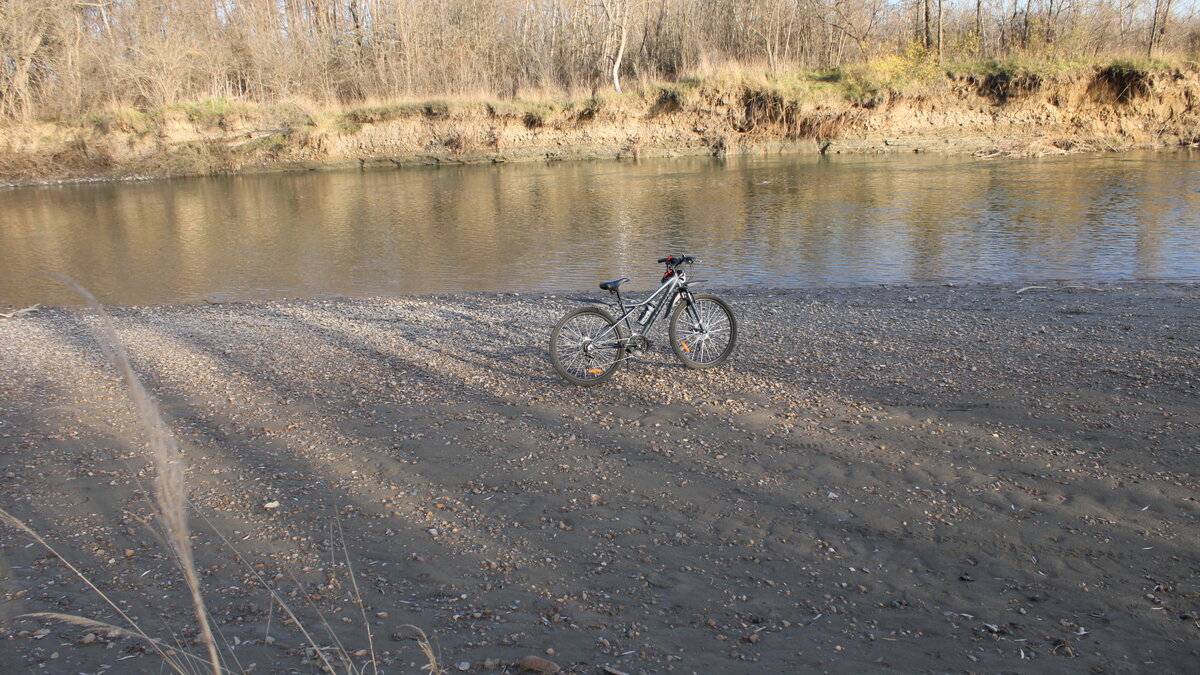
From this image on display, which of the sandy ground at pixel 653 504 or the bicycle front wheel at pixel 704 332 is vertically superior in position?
the bicycle front wheel at pixel 704 332

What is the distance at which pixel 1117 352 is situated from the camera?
25.8 ft

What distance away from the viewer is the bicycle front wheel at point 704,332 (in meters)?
7.72

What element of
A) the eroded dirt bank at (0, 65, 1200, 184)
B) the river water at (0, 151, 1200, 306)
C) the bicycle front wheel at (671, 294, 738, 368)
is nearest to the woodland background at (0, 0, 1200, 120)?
the eroded dirt bank at (0, 65, 1200, 184)

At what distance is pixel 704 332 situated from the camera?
7.80 metres

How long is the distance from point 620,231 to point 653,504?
50.3 feet

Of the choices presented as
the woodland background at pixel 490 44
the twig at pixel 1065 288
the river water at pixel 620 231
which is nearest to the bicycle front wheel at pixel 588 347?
the river water at pixel 620 231

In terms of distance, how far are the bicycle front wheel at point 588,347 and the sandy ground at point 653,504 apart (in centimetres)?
25

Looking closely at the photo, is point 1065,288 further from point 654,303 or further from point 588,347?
point 588,347

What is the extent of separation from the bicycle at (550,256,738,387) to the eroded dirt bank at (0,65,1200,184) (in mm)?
33486

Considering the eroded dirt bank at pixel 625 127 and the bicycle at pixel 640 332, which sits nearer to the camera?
the bicycle at pixel 640 332

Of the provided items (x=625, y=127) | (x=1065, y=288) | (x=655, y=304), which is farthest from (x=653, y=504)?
(x=625, y=127)

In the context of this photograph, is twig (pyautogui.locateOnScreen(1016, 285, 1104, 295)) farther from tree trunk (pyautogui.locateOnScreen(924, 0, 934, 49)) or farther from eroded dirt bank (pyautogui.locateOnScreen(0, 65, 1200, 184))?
tree trunk (pyautogui.locateOnScreen(924, 0, 934, 49))

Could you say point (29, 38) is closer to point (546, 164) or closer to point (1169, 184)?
point (546, 164)

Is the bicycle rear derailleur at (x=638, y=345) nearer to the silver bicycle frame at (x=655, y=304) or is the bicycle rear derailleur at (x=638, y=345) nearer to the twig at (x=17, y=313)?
the silver bicycle frame at (x=655, y=304)
